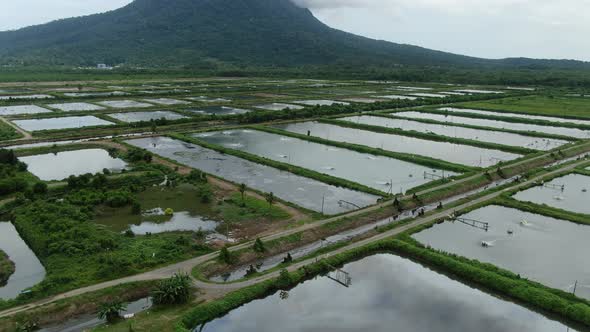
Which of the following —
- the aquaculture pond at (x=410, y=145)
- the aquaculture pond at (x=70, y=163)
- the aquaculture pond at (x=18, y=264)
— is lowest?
the aquaculture pond at (x=18, y=264)

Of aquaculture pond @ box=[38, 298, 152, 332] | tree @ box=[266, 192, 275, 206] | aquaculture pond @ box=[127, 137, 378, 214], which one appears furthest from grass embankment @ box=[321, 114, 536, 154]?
aquaculture pond @ box=[38, 298, 152, 332]

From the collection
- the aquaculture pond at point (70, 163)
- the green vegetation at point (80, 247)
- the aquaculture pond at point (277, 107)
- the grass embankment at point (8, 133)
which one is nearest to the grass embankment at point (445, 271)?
the green vegetation at point (80, 247)

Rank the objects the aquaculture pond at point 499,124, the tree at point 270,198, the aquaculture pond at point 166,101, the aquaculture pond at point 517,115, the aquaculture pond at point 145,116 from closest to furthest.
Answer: the tree at point 270,198
the aquaculture pond at point 499,124
the aquaculture pond at point 145,116
the aquaculture pond at point 517,115
the aquaculture pond at point 166,101

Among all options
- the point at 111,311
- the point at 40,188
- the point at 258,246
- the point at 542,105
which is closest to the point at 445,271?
the point at 258,246

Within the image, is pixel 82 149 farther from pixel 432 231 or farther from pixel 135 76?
pixel 135 76

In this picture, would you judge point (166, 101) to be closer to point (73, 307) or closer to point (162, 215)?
point (162, 215)

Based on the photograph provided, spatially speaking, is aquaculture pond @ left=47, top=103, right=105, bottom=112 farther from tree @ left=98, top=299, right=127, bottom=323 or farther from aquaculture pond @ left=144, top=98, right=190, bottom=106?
tree @ left=98, top=299, right=127, bottom=323

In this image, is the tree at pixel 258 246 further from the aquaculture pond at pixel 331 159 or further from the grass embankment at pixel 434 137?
the grass embankment at pixel 434 137

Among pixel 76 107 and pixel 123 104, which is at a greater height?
pixel 123 104
